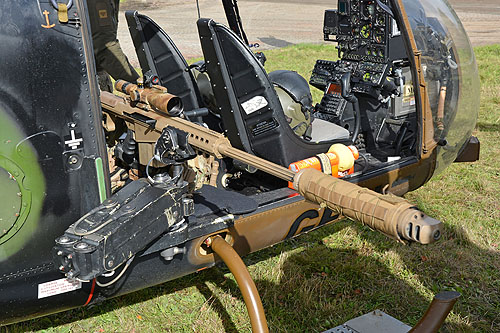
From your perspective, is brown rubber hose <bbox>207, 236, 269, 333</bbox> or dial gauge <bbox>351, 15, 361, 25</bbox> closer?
brown rubber hose <bbox>207, 236, 269, 333</bbox>

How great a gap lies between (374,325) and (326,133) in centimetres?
166

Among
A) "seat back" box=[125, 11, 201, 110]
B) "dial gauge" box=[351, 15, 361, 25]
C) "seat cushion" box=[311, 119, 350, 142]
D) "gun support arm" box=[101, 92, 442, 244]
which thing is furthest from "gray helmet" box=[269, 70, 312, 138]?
"gun support arm" box=[101, 92, 442, 244]

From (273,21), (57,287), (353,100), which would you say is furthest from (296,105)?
(273,21)

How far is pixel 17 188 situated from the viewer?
2.57m

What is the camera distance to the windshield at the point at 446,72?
13.6 ft

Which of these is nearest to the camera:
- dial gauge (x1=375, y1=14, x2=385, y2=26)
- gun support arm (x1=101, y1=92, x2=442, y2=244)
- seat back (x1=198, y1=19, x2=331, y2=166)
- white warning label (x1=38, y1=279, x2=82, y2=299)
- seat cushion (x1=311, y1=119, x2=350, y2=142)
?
gun support arm (x1=101, y1=92, x2=442, y2=244)

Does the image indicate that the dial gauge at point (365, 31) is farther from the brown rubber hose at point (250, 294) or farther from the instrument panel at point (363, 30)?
the brown rubber hose at point (250, 294)

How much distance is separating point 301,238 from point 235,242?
1.41 m

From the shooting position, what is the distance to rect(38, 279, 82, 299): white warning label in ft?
9.17

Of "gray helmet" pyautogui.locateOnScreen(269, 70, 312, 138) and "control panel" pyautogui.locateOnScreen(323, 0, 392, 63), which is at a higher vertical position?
"control panel" pyautogui.locateOnScreen(323, 0, 392, 63)

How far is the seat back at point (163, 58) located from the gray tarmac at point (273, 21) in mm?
8300

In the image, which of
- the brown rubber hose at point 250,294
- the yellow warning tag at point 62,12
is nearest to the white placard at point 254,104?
the brown rubber hose at point 250,294

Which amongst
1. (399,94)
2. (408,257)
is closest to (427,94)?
(399,94)

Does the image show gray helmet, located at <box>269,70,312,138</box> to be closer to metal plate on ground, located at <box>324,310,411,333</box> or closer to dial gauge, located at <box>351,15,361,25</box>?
dial gauge, located at <box>351,15,361,25</box>
